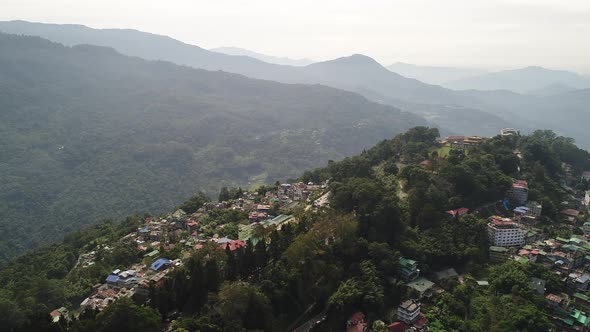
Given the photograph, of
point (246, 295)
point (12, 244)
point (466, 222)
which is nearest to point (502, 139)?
point (466, 222)

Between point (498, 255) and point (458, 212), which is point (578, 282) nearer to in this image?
point (498, 255)

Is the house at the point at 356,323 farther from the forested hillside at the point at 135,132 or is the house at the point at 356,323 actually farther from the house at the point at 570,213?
the forested hillside at the point at 135,132

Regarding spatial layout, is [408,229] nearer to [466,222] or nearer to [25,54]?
[466,222]

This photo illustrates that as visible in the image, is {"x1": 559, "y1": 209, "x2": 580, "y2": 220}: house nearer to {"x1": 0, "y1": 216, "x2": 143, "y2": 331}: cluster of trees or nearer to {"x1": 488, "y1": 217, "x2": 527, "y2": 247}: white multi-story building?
{"x1": 488, "y1": 217, "x2": 527, "y2": 247}: white multi-story building

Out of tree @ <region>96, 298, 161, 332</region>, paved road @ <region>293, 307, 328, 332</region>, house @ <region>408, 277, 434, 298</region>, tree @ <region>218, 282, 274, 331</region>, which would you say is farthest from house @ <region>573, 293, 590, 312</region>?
tree @ <region>96, 298, 161, 332</region>

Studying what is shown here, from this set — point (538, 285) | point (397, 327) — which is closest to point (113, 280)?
point (397, 327)

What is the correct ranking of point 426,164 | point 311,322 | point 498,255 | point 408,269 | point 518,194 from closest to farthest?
point 311,322 → point 408,269 → point 498,255 → point 518,194 → point 426,164

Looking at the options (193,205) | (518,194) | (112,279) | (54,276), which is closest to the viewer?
(112,279)

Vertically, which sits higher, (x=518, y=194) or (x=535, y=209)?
(x=518, y=194)
